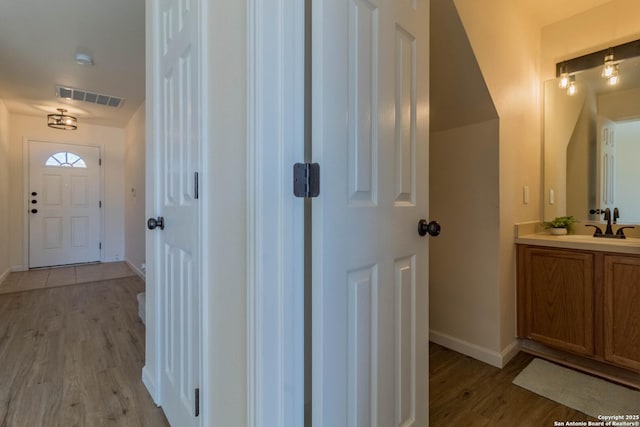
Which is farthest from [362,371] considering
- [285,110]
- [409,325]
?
[285,110]

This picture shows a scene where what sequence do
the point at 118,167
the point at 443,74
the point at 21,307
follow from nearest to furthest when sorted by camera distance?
the point at 443,74
the point at 21,307
the point at 118,167

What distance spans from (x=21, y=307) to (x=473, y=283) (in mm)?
3964

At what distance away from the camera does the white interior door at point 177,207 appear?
1.06 m

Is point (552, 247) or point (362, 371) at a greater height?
point (552, 247)

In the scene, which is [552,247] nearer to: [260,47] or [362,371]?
[362,371]

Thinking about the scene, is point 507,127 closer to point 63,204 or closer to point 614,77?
point 614,77

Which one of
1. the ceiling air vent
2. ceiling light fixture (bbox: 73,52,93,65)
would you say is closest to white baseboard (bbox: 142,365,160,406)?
ceiling light fixture (bbox: 73,52,93,65)

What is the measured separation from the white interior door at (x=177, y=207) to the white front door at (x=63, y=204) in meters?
4.47

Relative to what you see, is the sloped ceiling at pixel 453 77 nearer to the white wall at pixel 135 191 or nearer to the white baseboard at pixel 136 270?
the white wall at pixel 135 191

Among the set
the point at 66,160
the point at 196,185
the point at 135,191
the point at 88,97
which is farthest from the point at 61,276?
the point at 196,185

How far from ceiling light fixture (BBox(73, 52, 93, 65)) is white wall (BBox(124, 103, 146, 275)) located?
1.06m

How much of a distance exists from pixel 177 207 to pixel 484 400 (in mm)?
1783

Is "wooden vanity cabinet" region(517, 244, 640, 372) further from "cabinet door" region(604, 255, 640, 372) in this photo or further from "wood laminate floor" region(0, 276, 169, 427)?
"wood laminate floor" region(0, 276, 169, 427)

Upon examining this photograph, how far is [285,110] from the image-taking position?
0.81 meters
